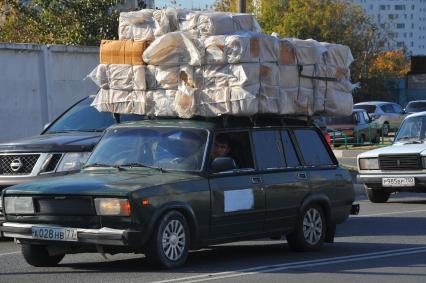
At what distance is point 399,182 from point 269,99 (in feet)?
25.5

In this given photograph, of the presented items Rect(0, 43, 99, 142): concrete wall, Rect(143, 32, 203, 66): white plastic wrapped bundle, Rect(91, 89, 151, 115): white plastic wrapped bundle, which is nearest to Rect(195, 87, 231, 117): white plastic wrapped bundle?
Rect(143, 32, 203, 66): white plastic wrapped bundle

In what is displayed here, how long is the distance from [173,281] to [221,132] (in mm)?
2190

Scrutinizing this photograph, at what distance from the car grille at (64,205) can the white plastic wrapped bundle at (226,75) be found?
2.20 meters

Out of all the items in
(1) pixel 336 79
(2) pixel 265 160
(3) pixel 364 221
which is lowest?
(3) pixel 364 221

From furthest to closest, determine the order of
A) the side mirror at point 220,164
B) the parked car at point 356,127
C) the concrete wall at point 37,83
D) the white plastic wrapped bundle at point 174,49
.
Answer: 1. the parked car at point 356,127
2. the concrete wall at point 37,83
3. the white plastic wrapped bundle at point 174,49
4. the side mirror at point 220,164

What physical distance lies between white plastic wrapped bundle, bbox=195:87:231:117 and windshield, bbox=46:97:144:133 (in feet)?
11.0

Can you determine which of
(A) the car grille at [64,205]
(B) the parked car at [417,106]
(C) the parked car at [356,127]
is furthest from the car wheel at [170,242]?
(B) the parked car at [417,106]

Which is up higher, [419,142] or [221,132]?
[221,132]

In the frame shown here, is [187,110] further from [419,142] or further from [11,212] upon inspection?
[419,142]

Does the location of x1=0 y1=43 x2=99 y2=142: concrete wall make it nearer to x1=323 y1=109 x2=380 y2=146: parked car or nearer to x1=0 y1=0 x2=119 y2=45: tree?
x1=0 y1=0 x2=119 y2=45: tree

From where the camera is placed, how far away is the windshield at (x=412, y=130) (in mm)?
18766

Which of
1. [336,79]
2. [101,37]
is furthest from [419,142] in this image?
[101,37]

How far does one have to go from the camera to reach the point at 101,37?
1168 inches

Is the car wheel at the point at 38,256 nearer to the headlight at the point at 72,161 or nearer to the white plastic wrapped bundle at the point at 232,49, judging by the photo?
the headlight at the point at 72,161
